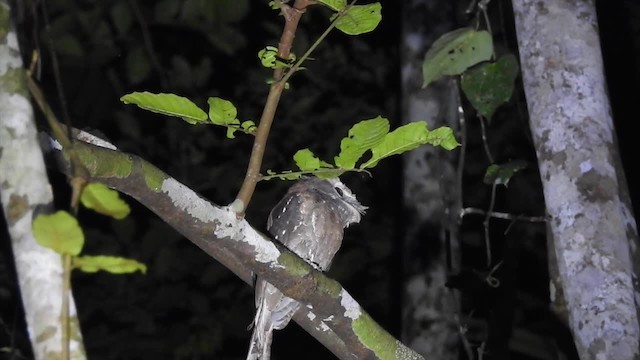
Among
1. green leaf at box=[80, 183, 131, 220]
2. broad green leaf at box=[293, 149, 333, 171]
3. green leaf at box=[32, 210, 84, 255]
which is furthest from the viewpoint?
broad green leaf at box=[293, 149, 333, 171]

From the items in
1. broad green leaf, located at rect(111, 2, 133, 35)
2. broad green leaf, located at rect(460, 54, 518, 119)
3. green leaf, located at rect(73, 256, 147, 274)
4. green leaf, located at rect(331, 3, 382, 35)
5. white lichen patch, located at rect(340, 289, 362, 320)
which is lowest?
white lichen patch, located at rect(340, 289, 362, 320)

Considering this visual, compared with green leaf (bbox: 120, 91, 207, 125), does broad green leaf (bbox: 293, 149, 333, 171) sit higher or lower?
lower

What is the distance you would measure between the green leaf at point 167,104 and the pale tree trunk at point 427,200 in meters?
1.96

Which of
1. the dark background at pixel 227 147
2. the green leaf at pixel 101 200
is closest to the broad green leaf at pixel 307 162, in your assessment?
the green leaf at pixel 101 200

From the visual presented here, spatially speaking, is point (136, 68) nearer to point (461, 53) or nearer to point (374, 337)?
point (461, 53)

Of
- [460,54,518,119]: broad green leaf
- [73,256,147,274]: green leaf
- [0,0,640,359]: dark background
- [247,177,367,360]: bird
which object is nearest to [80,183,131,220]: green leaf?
[73,256,147,274]: green leaf

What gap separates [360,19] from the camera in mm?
1386

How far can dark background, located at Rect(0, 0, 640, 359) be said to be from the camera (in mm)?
3670

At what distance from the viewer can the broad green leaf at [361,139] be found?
1.38m

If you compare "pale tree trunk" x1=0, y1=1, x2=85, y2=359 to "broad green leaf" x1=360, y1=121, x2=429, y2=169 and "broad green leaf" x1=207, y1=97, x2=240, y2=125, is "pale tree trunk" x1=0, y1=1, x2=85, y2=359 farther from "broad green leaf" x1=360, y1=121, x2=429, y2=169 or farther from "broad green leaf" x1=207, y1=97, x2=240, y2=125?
"broad green leaf" x1=360, y1=121, x2=429, y2=169

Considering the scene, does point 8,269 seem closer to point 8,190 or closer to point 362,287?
point 362,287

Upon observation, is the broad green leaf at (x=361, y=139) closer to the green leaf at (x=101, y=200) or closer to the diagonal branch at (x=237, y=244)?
the diagonal branch at (x=237, y=244)

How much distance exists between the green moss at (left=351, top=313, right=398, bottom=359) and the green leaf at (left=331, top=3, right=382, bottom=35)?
19.6 inches

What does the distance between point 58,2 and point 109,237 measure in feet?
3.30
